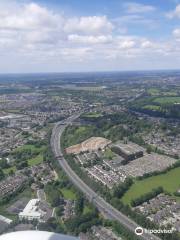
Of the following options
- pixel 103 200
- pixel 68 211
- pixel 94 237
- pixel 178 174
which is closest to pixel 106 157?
pixel 178 174

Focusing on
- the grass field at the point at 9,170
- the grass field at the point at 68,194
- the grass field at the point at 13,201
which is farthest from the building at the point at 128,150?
the grass field at the point at 13,201

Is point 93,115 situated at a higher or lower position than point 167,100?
lower

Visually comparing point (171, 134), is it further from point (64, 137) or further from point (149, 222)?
point (149, 222)

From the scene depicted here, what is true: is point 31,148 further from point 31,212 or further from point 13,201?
point 31,212

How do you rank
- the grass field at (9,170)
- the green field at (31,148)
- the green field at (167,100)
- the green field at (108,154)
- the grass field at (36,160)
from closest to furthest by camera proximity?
the grass field at (9,170)
the grass field at (36,160)
the green field at (108,154)
the green field at (31,148)
the green field at (167,100)

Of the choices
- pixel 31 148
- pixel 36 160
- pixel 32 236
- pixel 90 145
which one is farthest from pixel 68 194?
pixel 32 236

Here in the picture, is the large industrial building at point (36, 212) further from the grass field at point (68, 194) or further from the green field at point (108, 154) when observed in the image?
the green field at point (108, 154)
